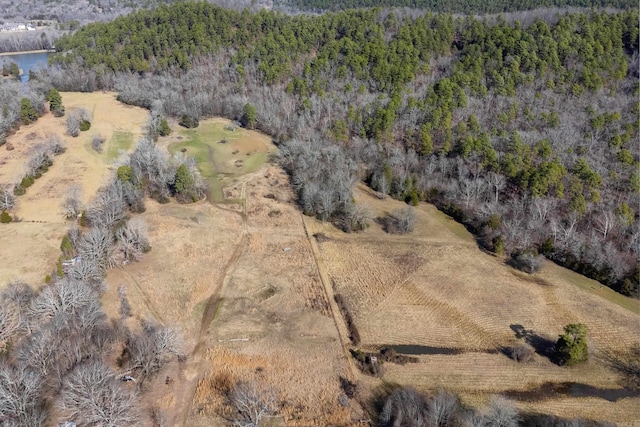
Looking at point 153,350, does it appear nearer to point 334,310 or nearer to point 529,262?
point 334,310

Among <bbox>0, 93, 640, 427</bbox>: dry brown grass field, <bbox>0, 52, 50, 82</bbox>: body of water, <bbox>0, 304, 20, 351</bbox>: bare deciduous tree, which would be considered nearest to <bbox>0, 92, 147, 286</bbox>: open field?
<bbox>0, 93, 640, 427</bbox>: dry brown grass field

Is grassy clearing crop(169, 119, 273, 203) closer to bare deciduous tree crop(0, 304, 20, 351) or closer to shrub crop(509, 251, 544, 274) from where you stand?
bare deciduous tree crop(0, 304, 20, 351)

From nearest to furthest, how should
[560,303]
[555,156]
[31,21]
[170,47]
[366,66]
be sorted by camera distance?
[560,303]
[555,156]
[366,66]
[170,47]
[31,21]

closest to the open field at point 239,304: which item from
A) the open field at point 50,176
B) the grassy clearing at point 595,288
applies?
the open field at point 50,176

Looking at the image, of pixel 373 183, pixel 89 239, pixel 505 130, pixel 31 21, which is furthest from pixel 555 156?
pixel 31 21

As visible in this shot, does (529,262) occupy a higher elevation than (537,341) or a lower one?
higher

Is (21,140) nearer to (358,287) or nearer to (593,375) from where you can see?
(358,287)

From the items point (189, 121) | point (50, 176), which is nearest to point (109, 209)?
point (50, 176)
